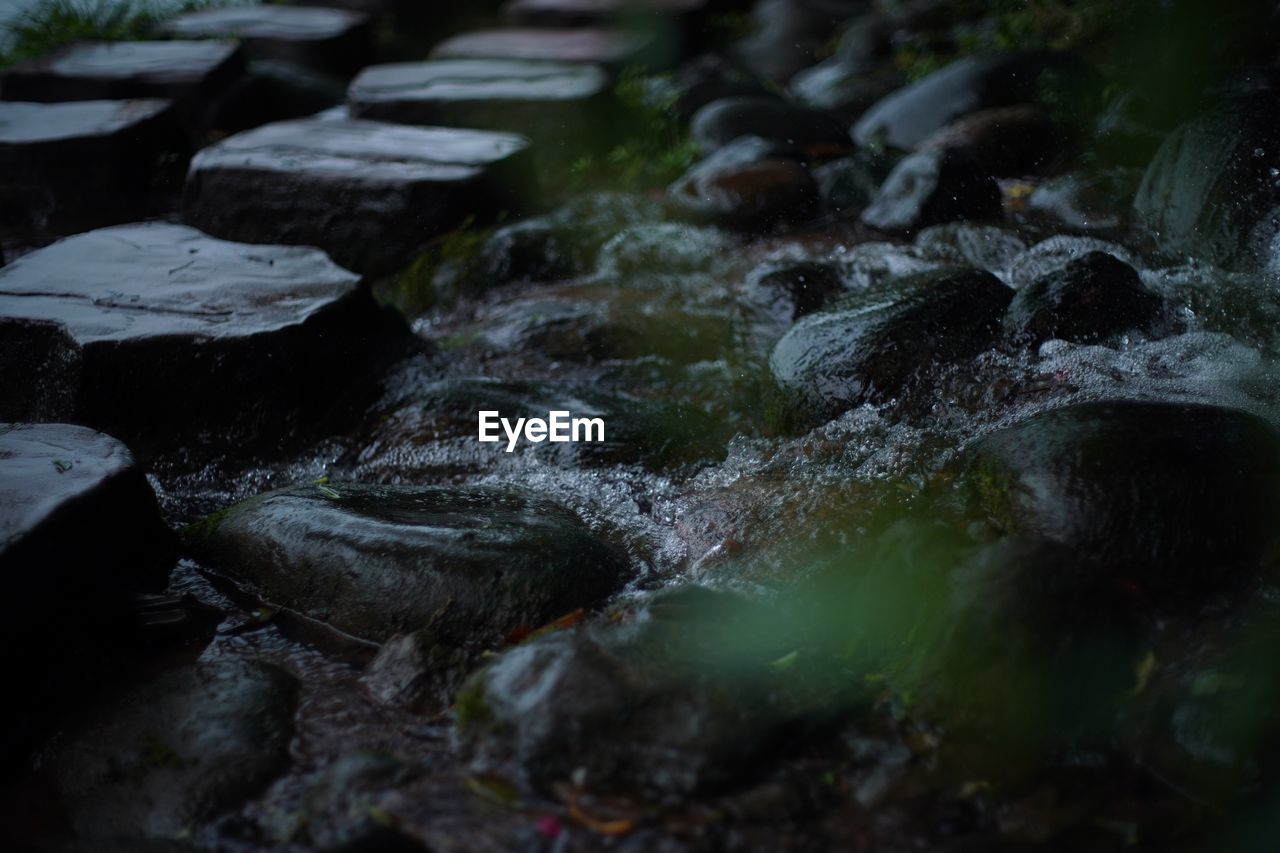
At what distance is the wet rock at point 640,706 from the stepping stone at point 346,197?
4.04m

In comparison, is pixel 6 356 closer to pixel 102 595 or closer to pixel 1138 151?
pixel 102 595

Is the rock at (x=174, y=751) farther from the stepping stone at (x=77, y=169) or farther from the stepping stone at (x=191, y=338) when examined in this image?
the stepping stone at (x=77, y=169)

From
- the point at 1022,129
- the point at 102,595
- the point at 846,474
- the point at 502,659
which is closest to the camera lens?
the point at 502,659

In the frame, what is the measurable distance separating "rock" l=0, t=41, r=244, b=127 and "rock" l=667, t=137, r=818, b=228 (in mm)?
3746

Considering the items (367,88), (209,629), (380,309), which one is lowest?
(209,629)

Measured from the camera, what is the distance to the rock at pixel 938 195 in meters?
5.73

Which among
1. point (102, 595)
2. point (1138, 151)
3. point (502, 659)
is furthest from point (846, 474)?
point (1138, 151)

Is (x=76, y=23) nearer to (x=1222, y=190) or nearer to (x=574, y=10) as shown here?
(x=574, y=10)

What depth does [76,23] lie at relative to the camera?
31.8 ft

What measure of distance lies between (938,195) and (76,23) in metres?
8.16

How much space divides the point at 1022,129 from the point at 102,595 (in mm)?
5478

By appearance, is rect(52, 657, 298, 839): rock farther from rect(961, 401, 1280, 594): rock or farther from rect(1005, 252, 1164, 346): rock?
rect(1005, 252, 1164, 346): rock

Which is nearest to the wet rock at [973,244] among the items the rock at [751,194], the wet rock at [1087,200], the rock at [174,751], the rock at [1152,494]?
the wet rock at [1087,200]

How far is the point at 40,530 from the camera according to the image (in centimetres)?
261
